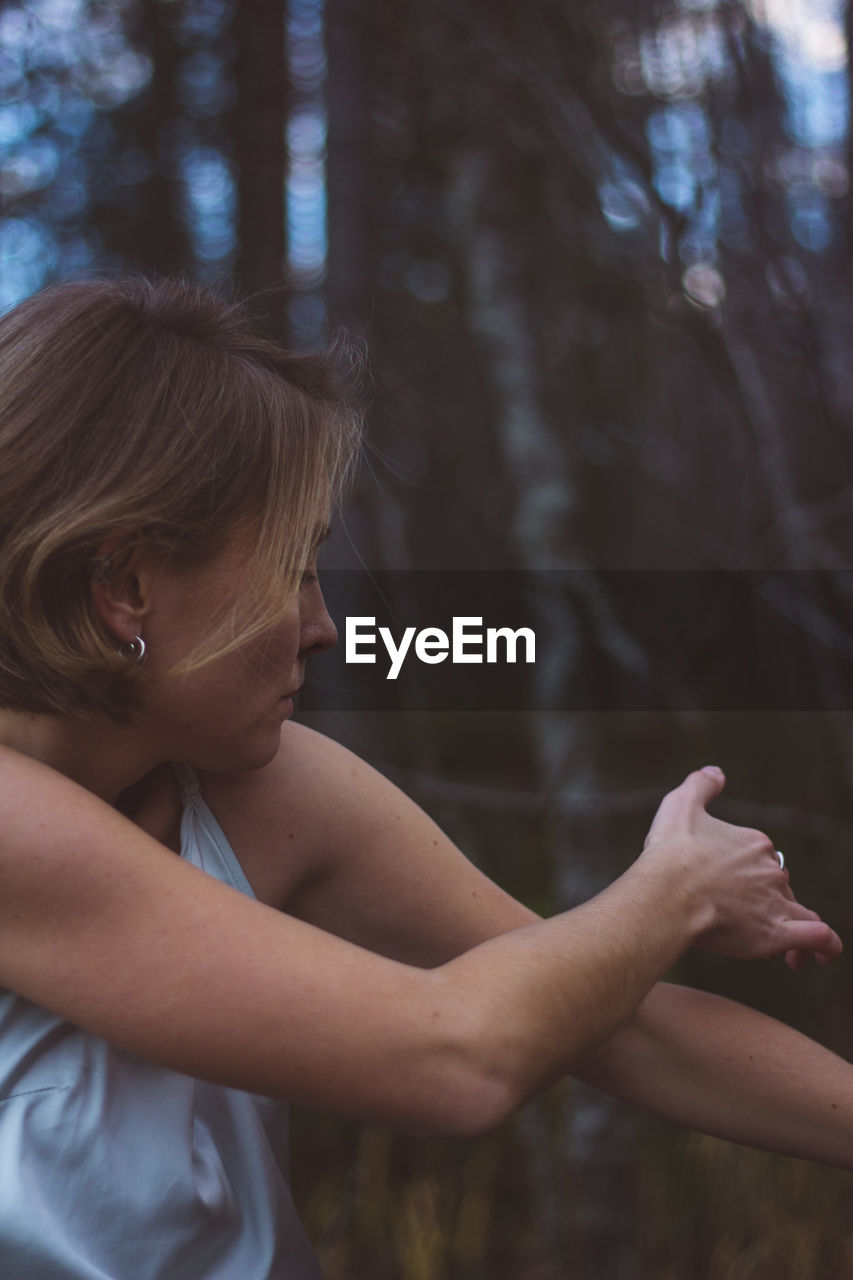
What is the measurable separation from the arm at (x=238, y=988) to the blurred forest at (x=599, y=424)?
0.69 m

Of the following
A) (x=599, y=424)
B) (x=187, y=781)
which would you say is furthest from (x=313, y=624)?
(x=599, y=424)

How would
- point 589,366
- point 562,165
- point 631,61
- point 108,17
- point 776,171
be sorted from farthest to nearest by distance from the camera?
Result: point 108,17 → point 589,366 → point 562,165 → point 631,61 → point 776,171

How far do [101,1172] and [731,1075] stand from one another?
0.71 m

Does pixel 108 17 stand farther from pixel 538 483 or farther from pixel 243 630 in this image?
pixel 243 630

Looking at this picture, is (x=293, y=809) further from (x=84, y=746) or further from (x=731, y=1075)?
(x=731, y=1075)

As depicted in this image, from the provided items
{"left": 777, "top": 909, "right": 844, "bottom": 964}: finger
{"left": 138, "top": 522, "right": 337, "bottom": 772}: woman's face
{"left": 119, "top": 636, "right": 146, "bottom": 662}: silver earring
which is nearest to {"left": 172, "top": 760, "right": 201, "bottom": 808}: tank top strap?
{"left": 138, "top": 522, "right": 337, "bottom": 772}: woman's face

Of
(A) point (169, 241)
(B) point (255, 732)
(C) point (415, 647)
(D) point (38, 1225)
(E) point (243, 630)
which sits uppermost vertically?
(E) point (243, 630)

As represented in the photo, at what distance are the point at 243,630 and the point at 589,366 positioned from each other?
249 cm

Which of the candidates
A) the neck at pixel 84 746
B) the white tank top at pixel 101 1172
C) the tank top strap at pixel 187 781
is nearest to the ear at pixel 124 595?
the neck at pixel 84 746

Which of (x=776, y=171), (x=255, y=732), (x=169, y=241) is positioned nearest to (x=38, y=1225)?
(x=255, y=732)

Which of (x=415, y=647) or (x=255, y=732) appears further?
(x=415, y=647)

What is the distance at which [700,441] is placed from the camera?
2699 mm

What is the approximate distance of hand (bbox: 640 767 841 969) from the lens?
1345mm

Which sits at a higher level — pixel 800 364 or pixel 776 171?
pixel 776 171
